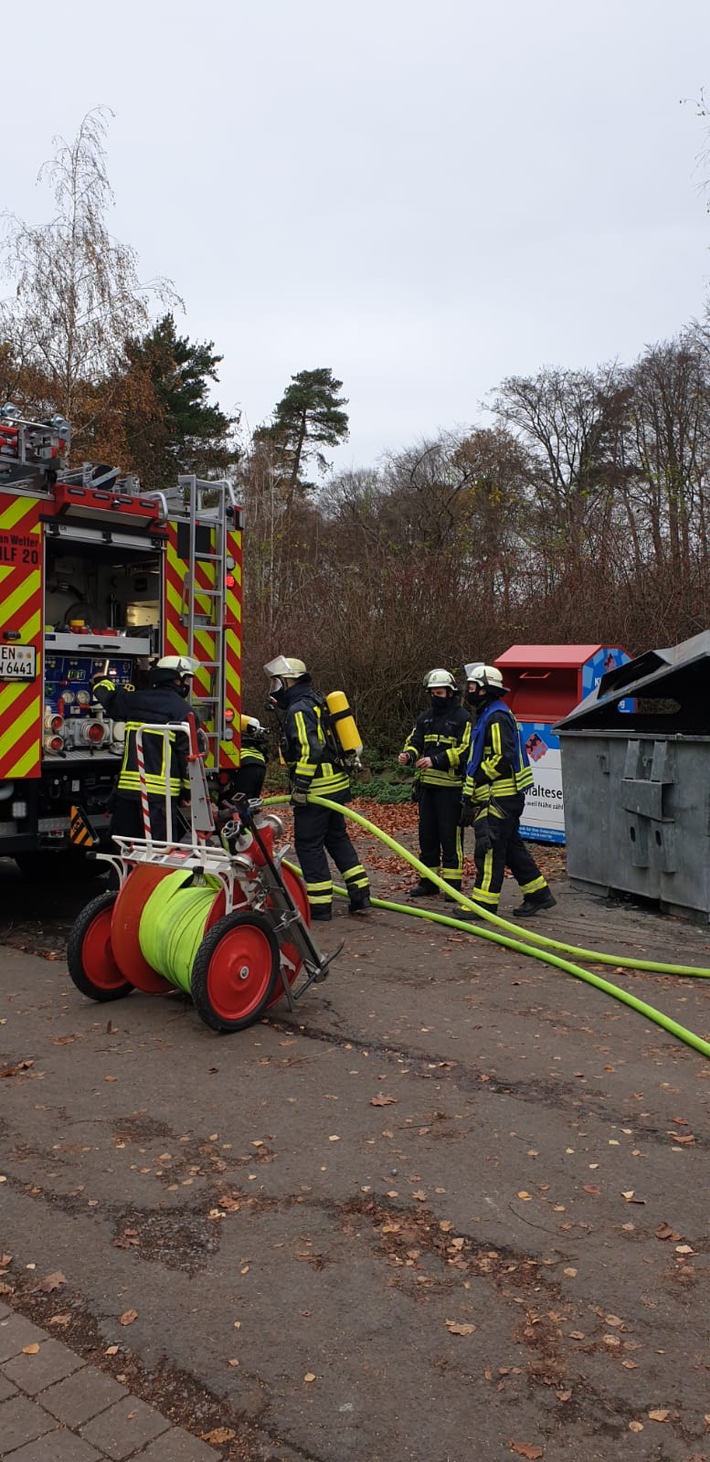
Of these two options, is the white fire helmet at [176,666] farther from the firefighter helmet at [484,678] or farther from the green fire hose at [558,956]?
the firefighter helmet at [484,678]

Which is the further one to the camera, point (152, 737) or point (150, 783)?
point (152, 737)

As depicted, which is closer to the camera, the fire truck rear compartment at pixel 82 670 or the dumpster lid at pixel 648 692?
the fire truck rear compartment at pixel 82 670

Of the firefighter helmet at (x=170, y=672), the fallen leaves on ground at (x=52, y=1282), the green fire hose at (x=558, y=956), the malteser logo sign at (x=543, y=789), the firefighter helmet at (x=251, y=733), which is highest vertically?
the firefighter helmet at (x=170, y=672)

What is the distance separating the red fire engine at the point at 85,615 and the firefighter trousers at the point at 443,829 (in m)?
1.54

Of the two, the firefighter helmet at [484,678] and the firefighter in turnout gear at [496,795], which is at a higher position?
the firefighter helmet at [484,678]

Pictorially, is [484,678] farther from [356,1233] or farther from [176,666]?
[356,1233]

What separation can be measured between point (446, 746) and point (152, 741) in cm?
261

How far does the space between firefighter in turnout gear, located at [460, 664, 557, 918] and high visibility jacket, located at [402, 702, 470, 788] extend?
0.40 metres

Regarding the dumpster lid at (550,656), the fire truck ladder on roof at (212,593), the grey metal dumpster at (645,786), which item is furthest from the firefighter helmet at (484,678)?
the dumpster lid at (550,656)

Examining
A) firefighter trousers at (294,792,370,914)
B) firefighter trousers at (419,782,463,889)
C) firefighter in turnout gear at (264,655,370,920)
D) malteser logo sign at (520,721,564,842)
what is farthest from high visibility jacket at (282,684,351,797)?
malteser logo sign at (520,721,564,842)

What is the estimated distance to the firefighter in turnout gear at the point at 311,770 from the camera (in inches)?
284

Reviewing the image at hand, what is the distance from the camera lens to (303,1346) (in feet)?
8.82

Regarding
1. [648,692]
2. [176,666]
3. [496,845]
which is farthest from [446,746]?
[176,666]

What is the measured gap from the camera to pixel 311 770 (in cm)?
719
